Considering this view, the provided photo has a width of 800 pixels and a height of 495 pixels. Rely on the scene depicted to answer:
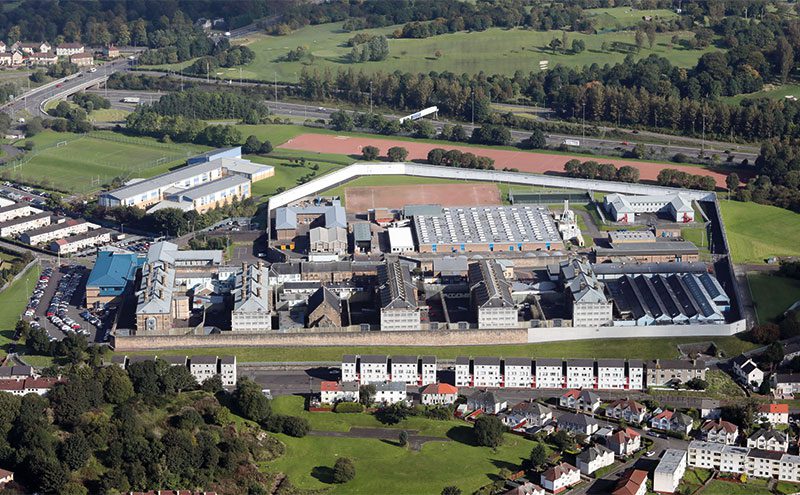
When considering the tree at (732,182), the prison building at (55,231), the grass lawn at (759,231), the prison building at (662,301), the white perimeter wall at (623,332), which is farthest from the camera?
the tree at (732,182)

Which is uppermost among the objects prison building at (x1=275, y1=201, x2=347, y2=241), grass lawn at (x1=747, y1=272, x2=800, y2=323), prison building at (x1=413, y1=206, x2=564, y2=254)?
prison building at (x1=275, y1=201, x2=347, y2=241)

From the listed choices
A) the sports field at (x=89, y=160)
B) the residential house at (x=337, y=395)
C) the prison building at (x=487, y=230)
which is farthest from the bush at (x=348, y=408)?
the sports field at (x=89, y=160)

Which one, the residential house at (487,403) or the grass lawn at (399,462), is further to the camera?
the residential house at (487,403)

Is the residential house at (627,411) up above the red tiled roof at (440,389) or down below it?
below

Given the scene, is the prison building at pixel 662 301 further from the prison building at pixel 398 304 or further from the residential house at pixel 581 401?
the prison building at pixel 398 304

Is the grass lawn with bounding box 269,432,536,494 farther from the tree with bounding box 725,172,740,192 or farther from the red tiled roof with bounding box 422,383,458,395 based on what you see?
the tree with bounding box 725,172,740,192

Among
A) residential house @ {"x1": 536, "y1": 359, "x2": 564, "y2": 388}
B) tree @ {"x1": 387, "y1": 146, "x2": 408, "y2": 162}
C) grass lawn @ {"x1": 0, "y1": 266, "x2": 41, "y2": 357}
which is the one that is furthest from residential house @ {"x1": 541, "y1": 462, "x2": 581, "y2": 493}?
tree @ {"x1": 387, "y1": 146, "x2": 408, "y2": 162}

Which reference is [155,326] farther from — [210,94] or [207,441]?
[210,94]
